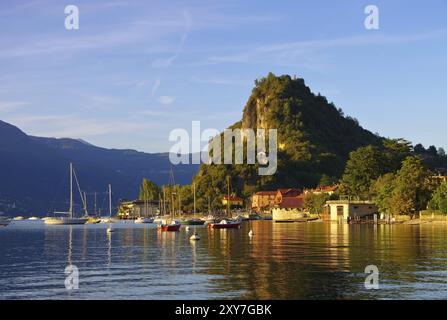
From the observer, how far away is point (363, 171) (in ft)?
643

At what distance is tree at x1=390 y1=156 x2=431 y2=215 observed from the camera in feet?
506

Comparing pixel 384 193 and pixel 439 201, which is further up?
pixel 384 193

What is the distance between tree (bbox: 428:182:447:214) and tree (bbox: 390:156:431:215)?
721 cm

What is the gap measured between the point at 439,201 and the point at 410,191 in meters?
12.5

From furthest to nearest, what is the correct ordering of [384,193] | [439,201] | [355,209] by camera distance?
[355,209], [384,193], [439,201]

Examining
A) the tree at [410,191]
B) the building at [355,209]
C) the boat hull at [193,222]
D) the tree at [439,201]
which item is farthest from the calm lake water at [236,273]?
the boat hull at [193,222]

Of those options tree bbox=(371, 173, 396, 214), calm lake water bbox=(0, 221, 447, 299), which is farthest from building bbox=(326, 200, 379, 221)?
calm lake water bbox=(0, 221, 447, 299)

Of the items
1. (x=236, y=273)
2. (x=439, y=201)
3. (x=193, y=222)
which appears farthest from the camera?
(x=193, y=222)

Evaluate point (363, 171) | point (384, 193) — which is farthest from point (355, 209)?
point (363, 171)

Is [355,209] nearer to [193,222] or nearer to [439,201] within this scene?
[439,201]

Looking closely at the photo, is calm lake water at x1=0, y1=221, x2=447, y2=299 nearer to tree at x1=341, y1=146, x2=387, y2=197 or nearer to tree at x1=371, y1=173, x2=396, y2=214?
tree at x1=371, y1=173, x2=396, y2=214

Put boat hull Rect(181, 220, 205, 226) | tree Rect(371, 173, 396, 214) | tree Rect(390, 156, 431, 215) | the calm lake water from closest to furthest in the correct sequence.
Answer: the calm lake water < tree Rect(390, 156, 431, 215) < tree Rect(371, 173, 396, 214) < boat hull Rect(181, 220, 205, 226)

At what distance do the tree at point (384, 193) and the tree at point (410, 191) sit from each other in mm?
2995
